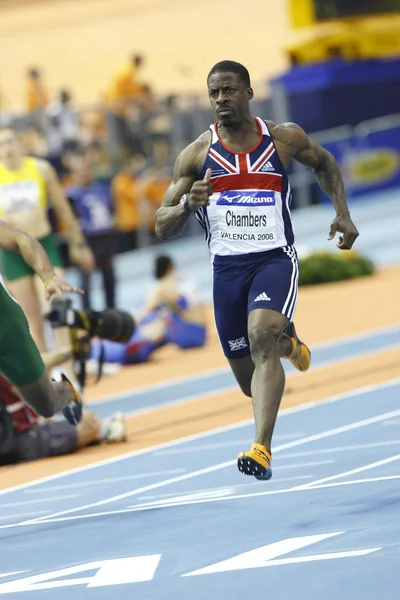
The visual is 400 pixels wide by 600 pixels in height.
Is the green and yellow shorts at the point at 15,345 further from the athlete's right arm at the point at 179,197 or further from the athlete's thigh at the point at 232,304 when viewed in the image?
the athlete's thigh at the point at 232,304

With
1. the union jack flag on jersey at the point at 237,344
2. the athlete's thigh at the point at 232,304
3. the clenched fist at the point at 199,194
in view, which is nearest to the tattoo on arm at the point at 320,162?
the athlete's thigh at the point at 232,304

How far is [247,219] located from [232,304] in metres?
0.52

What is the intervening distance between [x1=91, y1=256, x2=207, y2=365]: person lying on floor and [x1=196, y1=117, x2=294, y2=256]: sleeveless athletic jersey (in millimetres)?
8244

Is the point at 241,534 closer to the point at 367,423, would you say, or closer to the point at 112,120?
the point at 367,423

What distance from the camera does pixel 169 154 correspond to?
2509 cm

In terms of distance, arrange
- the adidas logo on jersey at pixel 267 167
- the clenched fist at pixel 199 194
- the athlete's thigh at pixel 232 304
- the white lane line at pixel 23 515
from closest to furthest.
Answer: the clenched fist at pixel 199 194 < the adidas logo on jersey at pixel 267 167 < the athlete's thigh at pixel 232 304 < the white lane line at pixel 23 515

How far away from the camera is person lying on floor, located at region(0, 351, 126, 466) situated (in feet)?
33.7

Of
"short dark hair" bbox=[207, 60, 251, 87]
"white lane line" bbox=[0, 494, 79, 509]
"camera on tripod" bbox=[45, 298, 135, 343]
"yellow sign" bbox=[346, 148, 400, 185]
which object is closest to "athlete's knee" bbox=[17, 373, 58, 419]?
"white lane line" bbox=[0, 494, 79, 509]

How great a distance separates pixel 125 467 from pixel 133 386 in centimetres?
495

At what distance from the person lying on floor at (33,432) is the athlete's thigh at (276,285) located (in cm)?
271

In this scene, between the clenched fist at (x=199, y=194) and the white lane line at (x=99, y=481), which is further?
the white lane line at (x=99, y=481)

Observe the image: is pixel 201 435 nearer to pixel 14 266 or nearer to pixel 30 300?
pixel 30 300

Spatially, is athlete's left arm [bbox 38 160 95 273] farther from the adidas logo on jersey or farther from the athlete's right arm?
the adidas logo on jersey

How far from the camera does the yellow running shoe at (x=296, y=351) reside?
8609 millimetres
